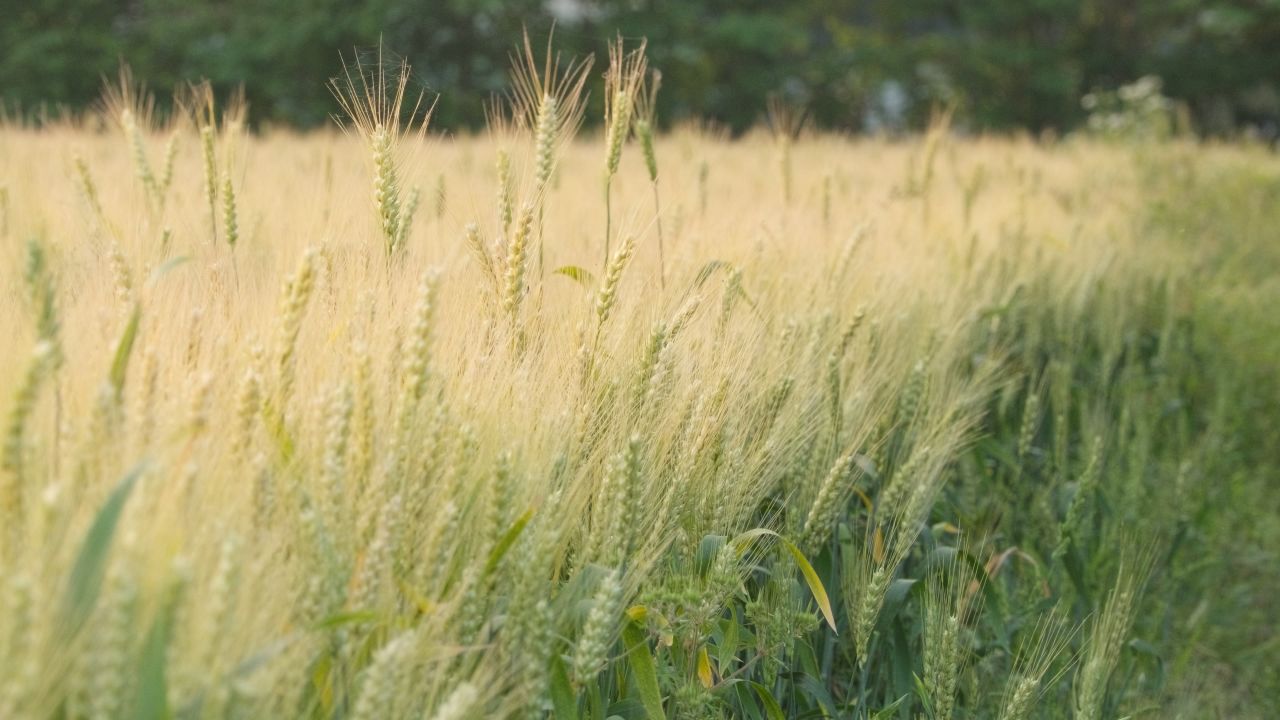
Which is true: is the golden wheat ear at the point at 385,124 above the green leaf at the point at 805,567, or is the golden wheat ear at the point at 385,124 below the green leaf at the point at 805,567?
above

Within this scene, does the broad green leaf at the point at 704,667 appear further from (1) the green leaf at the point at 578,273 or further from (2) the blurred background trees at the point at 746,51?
(2) the blurred background trees at the point at 746,51

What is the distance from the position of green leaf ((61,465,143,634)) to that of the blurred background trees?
1291 centimetres

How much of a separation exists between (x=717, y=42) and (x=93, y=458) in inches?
683

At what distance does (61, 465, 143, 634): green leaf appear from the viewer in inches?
31.6

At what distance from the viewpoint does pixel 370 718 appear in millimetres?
878

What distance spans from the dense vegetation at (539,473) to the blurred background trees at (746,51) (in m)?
11.3

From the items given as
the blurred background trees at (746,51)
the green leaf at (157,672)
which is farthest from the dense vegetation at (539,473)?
the blurred background trees at (746,51)

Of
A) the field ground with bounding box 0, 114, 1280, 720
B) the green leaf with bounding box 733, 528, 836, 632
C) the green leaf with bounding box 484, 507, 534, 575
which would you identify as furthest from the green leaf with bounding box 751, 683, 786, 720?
the green leaf with bounding box 484, 507, 534, 575

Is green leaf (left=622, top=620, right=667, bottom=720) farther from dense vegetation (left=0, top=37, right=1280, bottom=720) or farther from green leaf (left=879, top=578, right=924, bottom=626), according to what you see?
green leaf (left=879, top=578, right=924, bottom=626)

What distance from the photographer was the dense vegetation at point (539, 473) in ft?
2.93

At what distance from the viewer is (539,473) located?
1.29 m

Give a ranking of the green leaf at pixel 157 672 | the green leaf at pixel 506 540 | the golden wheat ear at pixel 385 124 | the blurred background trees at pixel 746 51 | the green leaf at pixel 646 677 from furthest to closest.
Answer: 1. the blurred background trees at pixel 746 51
2. the golden wheat ear at pixel 385 124
3. the green leaf at pixel 646 677
4. the green leaf at pixel 506 540
5. the green leaf at pixel 157 672

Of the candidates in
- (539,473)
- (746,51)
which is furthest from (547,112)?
(746,51)

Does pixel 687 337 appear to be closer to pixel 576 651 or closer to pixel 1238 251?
pixel 576 651
